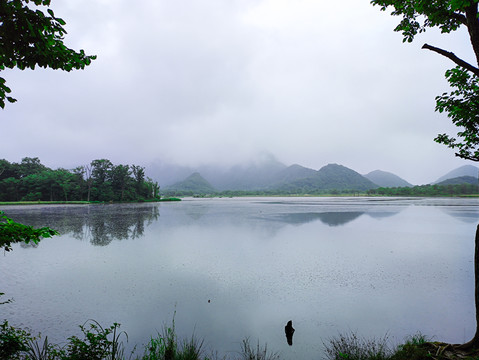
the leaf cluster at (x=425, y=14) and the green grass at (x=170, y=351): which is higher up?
the leaf cluster at (x=425, y=14)

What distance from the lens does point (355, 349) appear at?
4715 mm

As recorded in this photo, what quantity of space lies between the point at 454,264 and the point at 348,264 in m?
4.64

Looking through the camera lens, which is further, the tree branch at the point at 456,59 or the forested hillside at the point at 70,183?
the forested hillside at the point at 70,183

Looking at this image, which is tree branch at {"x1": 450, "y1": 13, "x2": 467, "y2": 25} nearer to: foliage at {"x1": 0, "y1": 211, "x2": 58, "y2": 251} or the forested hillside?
foliage at {"x1": 0, "y1": 211, "x2": 58, "y2": 251}

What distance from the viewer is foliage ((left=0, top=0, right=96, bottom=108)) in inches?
111

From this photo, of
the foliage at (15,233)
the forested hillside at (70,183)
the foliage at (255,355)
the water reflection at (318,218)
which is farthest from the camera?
the forested hillside at (70,183)

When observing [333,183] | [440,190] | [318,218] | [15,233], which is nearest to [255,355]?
[15,233]

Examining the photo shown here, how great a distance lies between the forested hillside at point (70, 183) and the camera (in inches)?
2324

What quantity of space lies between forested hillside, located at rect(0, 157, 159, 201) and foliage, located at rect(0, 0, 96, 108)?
2798 inches

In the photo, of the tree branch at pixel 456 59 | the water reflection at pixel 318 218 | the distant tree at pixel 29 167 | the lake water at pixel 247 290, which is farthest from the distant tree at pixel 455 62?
the distant tree at pixel 29 167

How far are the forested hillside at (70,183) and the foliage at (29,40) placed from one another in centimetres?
7107

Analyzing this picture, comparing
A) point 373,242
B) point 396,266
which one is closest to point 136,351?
point 396,266

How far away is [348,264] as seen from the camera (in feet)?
35.3

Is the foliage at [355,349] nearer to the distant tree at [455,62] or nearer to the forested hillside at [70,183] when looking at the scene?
the distant tree at [455,62]
